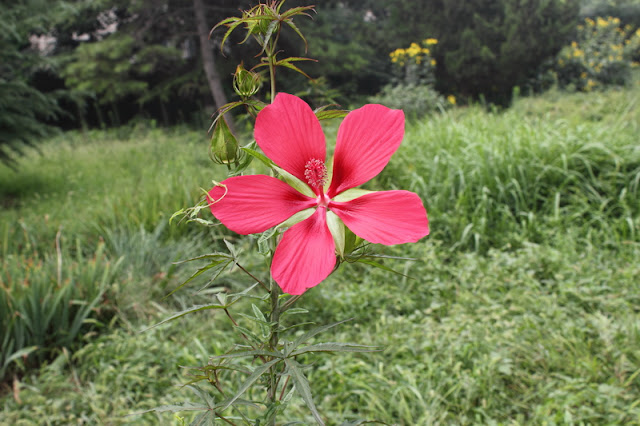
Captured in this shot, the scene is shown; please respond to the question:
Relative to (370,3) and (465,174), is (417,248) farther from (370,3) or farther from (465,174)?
(370,3)

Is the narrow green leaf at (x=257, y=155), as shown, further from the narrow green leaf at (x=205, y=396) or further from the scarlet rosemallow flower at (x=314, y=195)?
the narrow green leaf at (x=205, y=396)

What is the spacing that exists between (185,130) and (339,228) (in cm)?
1024

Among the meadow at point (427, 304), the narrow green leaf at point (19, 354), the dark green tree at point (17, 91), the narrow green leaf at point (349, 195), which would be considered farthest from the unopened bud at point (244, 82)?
the dark green tree at point (17, 91)

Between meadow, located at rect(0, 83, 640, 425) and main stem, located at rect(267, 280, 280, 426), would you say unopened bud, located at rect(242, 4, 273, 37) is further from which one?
meadow, located at rect(0, 83, 640, 425)

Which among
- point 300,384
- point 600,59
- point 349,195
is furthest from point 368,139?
point 600,59

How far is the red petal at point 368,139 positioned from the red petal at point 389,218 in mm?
28

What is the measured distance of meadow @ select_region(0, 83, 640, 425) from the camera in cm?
188

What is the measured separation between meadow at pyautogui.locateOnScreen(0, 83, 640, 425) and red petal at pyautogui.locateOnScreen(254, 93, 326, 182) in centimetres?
80

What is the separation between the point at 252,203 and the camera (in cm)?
45

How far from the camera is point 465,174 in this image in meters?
3.64

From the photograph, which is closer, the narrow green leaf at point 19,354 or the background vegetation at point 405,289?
the background vegetation at point 405,289

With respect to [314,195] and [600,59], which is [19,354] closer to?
[314,195]

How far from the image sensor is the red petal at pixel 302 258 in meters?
0.42

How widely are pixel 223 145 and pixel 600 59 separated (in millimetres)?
11299
